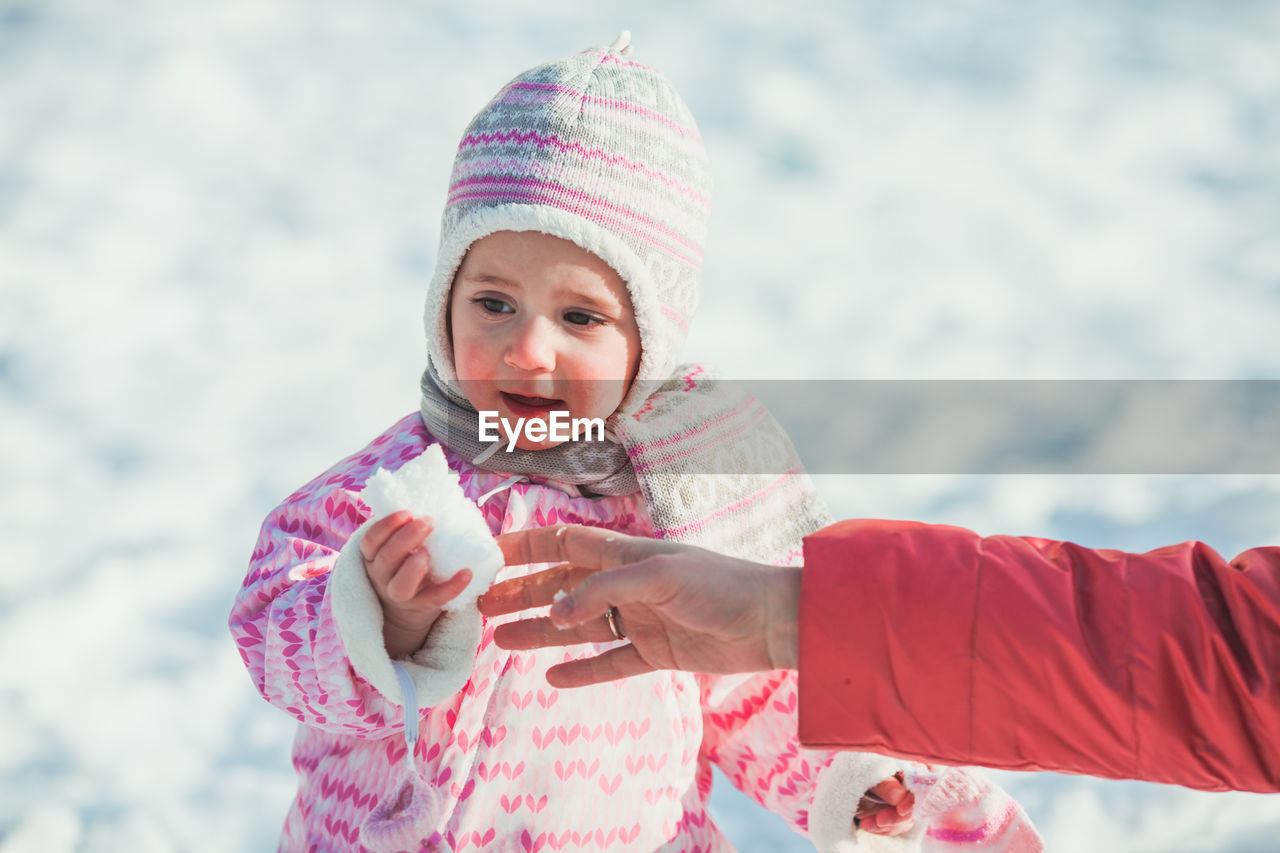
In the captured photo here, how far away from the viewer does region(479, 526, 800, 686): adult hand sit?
1153 millimetres

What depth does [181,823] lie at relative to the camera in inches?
79.0

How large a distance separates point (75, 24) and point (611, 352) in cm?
285

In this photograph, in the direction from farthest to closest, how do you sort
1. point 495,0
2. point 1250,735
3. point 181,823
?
point 495,0 < point 181,823 < point 1250,735

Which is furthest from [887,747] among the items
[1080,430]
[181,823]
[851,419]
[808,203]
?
[808,203]

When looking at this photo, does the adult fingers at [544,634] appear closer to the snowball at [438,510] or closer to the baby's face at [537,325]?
the snowball at [438,510]

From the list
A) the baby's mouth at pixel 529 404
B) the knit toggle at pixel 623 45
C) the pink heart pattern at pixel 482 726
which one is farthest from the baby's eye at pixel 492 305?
the knit toggle at pixel 623 45

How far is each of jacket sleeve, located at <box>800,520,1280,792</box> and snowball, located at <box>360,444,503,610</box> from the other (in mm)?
386

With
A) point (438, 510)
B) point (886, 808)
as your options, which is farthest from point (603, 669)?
point (886, 808)

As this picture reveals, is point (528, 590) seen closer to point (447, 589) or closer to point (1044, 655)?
point (447, 589)

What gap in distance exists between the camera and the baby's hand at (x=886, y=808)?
1.54 meters

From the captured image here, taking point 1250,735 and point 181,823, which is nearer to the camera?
point 1250,735

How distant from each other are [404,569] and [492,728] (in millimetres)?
367

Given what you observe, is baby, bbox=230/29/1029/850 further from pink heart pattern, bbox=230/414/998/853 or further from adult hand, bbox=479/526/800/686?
adult hand, bbox=479/526/800/686

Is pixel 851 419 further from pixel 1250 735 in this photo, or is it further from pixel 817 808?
pixel 1250 735
